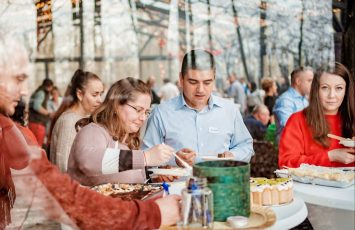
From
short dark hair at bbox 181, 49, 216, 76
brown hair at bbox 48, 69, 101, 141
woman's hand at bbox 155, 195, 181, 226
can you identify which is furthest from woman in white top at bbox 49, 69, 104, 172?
woman's hand at bbox 155, 195, 181, 226

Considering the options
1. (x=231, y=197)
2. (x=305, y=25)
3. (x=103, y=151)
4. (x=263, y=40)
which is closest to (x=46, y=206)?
(x=231, y=197)

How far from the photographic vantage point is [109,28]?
158 inches

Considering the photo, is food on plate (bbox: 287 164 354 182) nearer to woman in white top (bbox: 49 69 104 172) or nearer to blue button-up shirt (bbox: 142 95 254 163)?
blue button-up shirt (bbox: 142 95 254 163)

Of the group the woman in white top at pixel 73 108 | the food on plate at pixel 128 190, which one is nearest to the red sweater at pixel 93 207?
the food on plate at pixel 128 190

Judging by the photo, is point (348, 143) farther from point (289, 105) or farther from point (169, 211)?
point (169, 211)

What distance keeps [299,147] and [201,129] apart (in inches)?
19.9

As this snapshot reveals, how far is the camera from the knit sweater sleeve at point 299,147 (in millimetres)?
1995

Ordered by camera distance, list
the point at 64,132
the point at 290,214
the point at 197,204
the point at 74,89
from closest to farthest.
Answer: the point at 197,204 → the point at 290,214 → the point at 64,132 → the point at 74,89

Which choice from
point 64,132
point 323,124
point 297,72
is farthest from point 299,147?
point 64,132

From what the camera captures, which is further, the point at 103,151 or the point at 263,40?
the point at 263,40

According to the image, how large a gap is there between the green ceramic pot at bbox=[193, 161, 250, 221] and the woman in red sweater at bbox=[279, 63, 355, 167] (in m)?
0.94

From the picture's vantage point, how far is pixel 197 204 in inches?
41.1

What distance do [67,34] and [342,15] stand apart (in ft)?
5.41

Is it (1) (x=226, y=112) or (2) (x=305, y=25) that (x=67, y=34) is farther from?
(2) (x=305, y=25)
